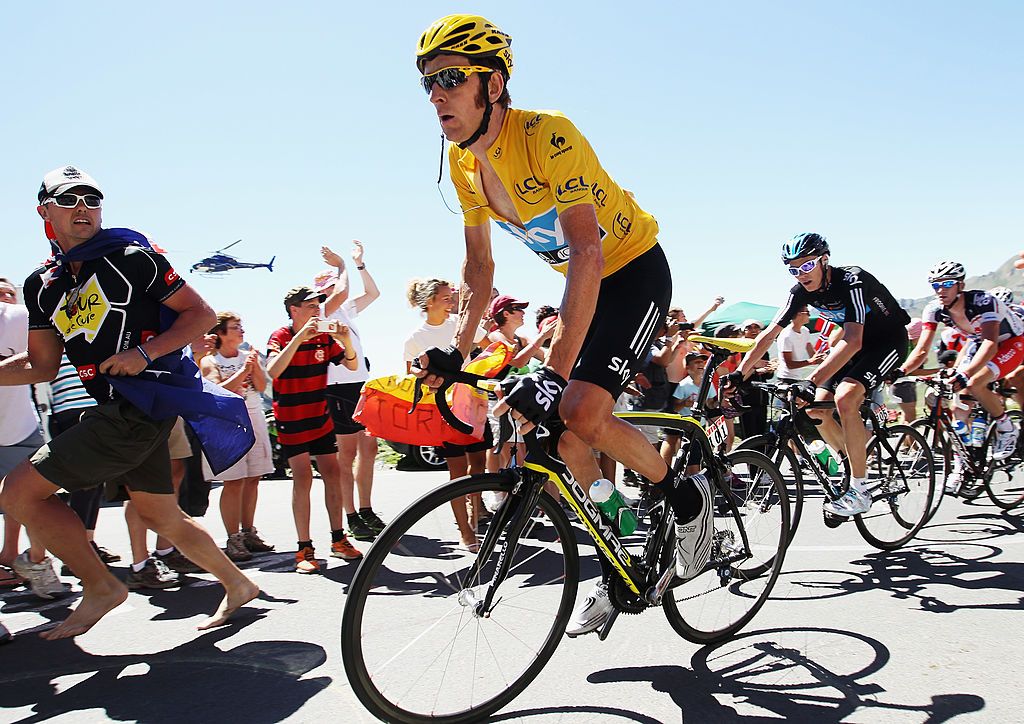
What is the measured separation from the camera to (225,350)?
6250 millimetres

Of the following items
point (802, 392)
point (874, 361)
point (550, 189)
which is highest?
point (550, 189)

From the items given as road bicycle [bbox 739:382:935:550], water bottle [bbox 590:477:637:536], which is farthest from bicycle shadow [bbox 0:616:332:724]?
road bicycle [bbox 739:382:935:550]

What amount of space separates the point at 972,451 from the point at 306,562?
5733 mm

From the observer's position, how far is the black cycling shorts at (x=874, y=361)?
5582 millimetres

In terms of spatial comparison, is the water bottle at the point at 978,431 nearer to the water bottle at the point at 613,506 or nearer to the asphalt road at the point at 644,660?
the asphalt road at the point at 644,660

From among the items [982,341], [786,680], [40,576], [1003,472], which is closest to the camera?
[786,680]

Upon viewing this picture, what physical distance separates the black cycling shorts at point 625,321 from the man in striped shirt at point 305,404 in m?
2.92

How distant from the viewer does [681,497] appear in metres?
3.47

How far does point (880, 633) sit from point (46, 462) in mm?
4148

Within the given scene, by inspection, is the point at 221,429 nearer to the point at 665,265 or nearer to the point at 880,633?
the point at 665,265

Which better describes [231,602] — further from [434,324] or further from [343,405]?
[434,324]

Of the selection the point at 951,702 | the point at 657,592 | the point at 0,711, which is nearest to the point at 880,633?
the point at 951,702

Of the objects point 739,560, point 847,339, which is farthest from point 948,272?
point 739,560

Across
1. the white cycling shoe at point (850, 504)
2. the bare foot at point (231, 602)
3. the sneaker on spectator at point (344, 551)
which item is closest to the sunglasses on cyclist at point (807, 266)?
the white cycling shoe at point (850, 504)
